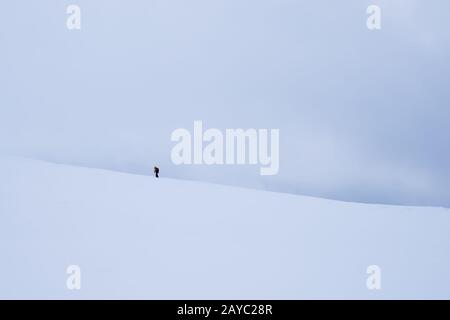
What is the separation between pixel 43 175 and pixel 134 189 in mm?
2341

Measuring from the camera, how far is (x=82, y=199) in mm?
9992

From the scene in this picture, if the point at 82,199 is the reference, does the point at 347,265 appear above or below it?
below

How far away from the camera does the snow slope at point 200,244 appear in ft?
21.1

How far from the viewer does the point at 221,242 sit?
324 inches

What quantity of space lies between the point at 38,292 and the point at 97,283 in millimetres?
742

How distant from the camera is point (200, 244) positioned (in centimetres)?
803

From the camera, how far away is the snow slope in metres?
6.43

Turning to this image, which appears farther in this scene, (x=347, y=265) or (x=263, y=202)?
(x=263, y=202)
